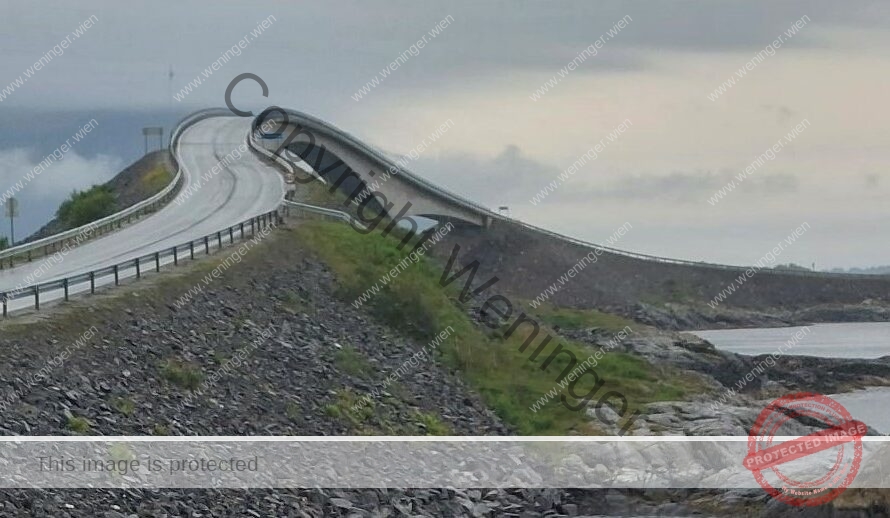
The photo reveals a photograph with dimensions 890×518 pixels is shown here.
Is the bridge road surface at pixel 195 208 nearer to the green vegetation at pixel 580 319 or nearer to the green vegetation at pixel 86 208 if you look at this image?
the green vegetation at pixel 86 208

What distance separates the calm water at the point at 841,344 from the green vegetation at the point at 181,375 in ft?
113

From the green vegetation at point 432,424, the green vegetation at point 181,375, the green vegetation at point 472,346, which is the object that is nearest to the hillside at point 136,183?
the green vegetation at point 472,346

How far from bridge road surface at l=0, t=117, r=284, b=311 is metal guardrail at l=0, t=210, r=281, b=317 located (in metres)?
0.25

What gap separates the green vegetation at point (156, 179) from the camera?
73188 mm

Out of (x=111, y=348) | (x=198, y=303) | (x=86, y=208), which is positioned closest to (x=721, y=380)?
(x=86, y=208)

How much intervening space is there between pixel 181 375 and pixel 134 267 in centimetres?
958

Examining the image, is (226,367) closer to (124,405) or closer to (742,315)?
(124,405)

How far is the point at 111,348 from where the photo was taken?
2861cm

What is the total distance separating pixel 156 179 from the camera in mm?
77250

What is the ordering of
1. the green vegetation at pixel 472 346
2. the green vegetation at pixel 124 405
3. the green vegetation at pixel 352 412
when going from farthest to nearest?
the green vegetation at pixel 472 346
the green vegetation at pixel 352 412
the green vegetation at pixel 124 405

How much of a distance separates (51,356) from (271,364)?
→ 9.31 m

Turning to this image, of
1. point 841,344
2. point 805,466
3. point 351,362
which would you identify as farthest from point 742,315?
point 805,466

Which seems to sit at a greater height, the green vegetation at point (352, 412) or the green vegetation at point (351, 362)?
the green vegetation at point (351, 362)

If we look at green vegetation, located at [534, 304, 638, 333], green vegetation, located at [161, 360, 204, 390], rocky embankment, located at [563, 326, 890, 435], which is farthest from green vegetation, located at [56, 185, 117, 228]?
green vegetation, located at [161, 360, 204, 390]
